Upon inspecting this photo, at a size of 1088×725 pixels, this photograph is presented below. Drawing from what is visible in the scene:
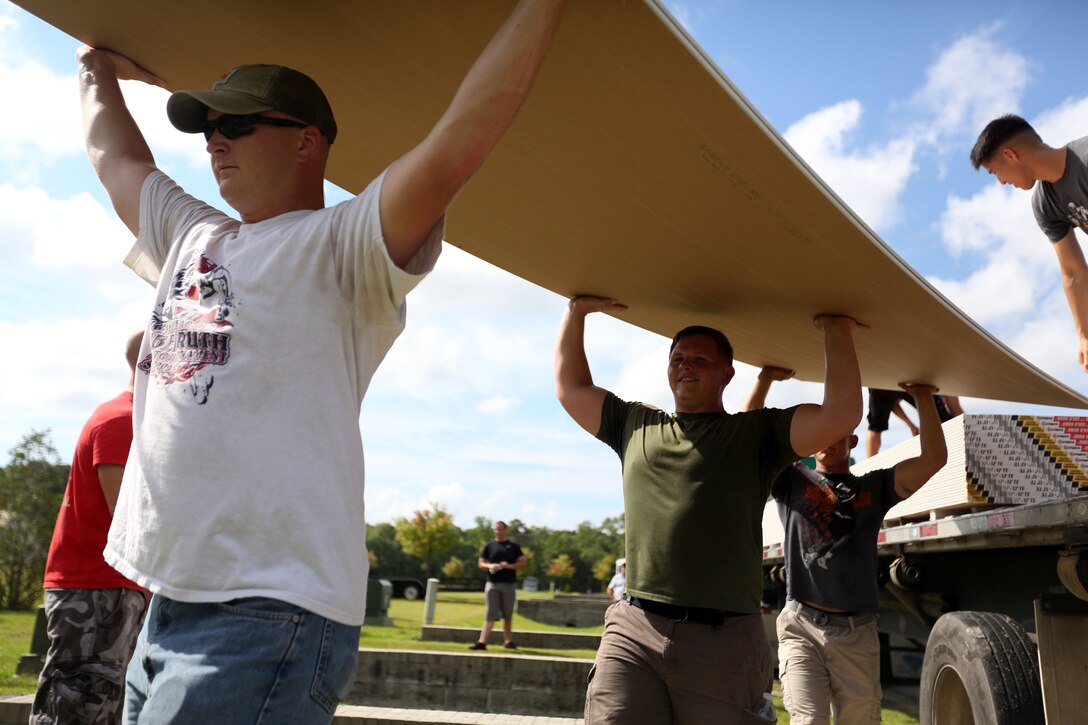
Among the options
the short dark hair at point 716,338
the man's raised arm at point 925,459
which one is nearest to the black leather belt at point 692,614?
the short dark hair at point 716,338

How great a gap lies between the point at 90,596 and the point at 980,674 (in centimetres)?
343

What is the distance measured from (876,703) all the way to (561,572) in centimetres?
6431

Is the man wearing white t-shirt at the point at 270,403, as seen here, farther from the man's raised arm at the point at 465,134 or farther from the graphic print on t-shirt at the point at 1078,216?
the graphic print on t-shirt at the point at 1078,216

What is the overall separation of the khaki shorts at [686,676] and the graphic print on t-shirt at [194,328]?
2.05m

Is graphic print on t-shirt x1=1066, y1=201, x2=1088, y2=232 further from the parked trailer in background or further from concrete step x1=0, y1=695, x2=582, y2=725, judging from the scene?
concrete step x1=0, y1=695, x2=582, y2=725

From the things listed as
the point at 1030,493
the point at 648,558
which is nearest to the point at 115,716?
the point at 648,558

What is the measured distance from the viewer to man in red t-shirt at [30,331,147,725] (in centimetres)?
318

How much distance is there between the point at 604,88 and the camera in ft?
7.64

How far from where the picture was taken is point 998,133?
3.30m

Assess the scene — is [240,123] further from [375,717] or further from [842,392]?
[375,717]

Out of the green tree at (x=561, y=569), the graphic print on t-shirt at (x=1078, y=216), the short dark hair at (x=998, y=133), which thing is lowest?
the graphic print on t-shirt at (x=1078, y=216)

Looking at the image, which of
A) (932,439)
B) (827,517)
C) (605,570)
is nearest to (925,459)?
(932,439)

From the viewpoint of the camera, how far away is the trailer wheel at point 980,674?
3.38 m

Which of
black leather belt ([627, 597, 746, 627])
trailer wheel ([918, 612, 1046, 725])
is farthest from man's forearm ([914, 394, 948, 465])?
black leather belt ([627, 597, 746, 627])
